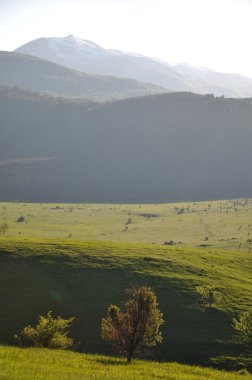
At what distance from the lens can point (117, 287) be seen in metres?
56.5

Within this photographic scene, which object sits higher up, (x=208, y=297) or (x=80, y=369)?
(x=208, y=297)

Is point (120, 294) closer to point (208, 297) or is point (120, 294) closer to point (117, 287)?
point (117, 287)

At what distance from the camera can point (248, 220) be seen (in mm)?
177375

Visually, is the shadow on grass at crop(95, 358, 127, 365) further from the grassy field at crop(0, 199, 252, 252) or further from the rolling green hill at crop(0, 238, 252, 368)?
the grassy field at crop(0, 199, 252, 252)

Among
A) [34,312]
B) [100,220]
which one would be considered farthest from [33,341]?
[100,220]

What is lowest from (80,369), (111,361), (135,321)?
(111,361)

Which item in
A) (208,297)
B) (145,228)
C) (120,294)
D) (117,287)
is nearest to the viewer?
(120,294)

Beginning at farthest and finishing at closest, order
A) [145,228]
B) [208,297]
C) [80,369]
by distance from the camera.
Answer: [145,228] → [208,297] → [80,369]

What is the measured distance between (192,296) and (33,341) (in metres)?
22.5

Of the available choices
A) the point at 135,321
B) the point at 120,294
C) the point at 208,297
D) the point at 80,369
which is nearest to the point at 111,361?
the point at 135,321

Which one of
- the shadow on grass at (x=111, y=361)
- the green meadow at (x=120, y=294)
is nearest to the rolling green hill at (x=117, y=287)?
the green meadow at (x=120, y=294)

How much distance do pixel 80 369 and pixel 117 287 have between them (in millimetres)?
28801

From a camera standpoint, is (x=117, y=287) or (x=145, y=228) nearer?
(x=117, y=287)

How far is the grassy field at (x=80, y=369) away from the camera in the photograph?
24.1m
